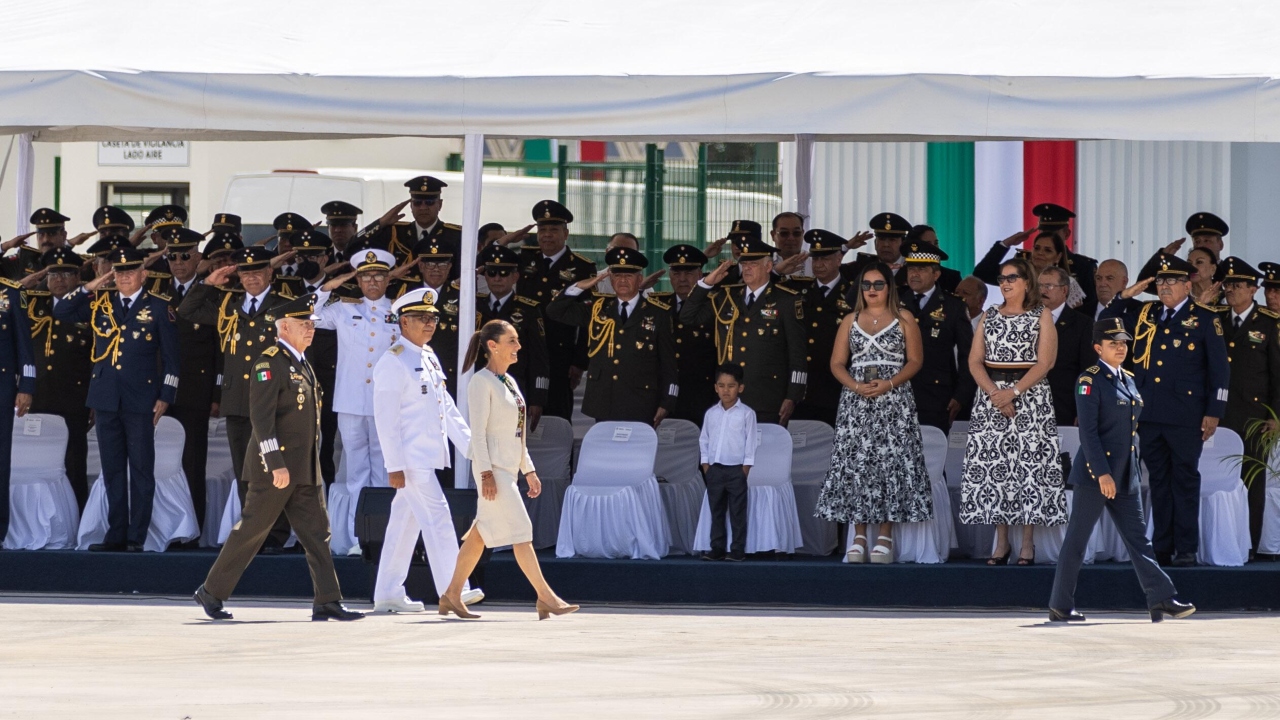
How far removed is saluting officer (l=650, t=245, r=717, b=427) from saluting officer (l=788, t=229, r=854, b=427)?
1.90ft

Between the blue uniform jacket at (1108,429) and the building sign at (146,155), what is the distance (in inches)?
650

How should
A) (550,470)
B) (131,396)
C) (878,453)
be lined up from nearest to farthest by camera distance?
1. (878,453)
2. (131,396)
3. (550,470)

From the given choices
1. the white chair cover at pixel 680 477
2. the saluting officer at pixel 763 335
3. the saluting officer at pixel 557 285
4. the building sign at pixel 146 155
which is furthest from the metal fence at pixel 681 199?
the building sign at pixel 146 155

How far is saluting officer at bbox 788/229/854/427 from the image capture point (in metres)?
11.7

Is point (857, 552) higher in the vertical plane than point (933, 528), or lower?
lower

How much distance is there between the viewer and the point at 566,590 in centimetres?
1061

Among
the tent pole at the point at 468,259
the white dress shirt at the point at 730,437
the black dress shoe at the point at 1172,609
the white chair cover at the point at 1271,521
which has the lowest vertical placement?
the black dress shoe at the point at 1172,609

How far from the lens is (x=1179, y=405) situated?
10.5 metres

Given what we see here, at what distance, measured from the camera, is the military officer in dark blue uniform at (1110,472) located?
9.52 m

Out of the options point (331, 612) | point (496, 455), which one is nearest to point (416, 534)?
point (331, 612)

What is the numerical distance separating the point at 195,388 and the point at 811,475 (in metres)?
3.57

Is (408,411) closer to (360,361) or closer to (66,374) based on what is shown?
(360,361)

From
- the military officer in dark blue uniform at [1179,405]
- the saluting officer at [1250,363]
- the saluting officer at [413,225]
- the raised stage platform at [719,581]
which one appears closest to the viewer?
the raised stage platform at [719,581]

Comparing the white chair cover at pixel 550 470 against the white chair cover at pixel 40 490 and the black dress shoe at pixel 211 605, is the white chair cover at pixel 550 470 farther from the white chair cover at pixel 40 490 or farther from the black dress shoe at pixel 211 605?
the white chair cover at pixel 40 490
